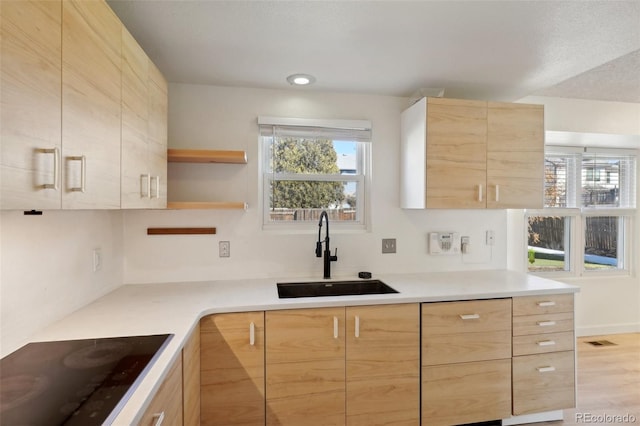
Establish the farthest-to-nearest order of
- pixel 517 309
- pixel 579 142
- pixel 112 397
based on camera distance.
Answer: pixel 579 142 → pixel 517 309 → pixel 112 397

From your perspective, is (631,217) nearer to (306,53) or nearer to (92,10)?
(306,53)

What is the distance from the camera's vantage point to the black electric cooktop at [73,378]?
0.80 metres

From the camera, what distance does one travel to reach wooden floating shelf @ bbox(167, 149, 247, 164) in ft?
6.39

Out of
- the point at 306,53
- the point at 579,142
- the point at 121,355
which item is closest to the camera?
the point at 121,355

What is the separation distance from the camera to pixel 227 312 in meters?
1.63

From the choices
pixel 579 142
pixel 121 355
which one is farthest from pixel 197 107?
pixel 579 142

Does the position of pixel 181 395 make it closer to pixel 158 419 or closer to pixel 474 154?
pixel 158 419

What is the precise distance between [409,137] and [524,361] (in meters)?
1.61

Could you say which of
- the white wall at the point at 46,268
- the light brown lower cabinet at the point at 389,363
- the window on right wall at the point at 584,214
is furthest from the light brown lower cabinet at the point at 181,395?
the window on right wall at the point at 584,214

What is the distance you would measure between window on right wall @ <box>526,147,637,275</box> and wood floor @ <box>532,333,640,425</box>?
0.74m

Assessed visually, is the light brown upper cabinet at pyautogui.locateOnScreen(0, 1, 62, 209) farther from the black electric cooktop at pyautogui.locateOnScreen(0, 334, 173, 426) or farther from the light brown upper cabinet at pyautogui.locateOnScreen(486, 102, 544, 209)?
the light brown upper cabinet at pyautogui.locateOnScreen(486, 102, 544, 209)

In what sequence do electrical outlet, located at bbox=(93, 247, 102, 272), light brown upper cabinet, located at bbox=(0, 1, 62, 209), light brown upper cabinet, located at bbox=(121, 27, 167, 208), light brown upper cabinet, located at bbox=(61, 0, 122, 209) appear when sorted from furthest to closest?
1. electrical outlet, located at bbox=(93, 247, 102, 272)
2. light brown upper cabinet, located at bbox=(121, 27, 167, 208)
3. light brown upper cabinet, located at bbox=(61, 0, 122, 209)
4. light brown upper cabinet, located at bbox=(0, 1, 62, 209)

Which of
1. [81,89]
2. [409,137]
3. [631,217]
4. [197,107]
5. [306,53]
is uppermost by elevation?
[306,53]

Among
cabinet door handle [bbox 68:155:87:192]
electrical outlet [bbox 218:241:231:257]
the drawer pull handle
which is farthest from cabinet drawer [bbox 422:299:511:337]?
cabinet door handle [bbox 68:155:87:192]
